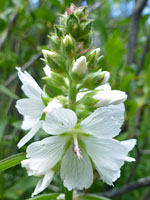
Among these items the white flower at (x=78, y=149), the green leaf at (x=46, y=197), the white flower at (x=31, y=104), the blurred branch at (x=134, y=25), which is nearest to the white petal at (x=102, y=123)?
the white flower at (x=78, y=149)

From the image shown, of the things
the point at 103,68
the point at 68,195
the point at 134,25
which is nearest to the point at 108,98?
the point at 68,195

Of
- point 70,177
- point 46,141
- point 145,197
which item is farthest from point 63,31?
point 145,197

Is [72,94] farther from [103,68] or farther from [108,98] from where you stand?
[103,68]

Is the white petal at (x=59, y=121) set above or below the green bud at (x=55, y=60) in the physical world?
below

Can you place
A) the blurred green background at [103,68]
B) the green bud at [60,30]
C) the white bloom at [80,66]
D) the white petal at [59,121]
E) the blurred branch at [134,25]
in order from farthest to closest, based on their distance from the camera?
1. the blurred branch at [134,25]
2. the blurred green background at [103,68]
3. the green bud at [60,30]
4. the white bloom at [80,66]
5. the white petal at [59,121]

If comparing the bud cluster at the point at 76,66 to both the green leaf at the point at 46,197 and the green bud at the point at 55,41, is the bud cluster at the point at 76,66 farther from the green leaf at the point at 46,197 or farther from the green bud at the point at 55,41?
the green leaf at the point at 46,197

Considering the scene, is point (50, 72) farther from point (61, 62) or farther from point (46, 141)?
point (46, 141)

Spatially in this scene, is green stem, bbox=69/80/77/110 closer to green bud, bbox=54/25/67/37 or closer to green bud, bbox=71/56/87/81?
green bud, bbox=71/56/87/81

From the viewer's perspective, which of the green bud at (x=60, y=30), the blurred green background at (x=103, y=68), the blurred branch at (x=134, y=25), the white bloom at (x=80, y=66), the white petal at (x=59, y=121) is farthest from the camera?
the blurred branch at (x=134, y=25)
